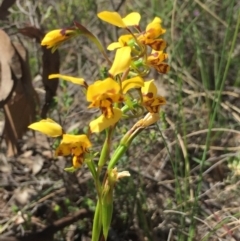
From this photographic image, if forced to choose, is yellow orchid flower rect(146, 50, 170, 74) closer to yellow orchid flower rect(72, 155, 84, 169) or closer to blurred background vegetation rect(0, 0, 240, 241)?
yellow orchid flower rect(72, 155, 84, 169)

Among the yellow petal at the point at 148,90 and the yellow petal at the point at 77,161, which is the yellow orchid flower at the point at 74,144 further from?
the yellow petal at the point at 148,90

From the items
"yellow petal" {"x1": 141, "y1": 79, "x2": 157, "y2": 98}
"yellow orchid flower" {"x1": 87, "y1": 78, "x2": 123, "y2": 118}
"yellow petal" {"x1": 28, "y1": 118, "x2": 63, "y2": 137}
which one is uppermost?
"yellow orchid flower" {"x1": 87, "y1": 78, "x2": 123, "y2": 118}

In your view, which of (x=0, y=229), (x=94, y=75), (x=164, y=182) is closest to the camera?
(x=0, y=229)

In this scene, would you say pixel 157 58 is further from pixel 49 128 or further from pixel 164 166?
pixel 164 166

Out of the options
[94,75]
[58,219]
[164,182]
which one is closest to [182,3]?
[94,75]

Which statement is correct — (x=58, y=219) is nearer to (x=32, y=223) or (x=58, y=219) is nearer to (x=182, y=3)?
(x=32, y=223)

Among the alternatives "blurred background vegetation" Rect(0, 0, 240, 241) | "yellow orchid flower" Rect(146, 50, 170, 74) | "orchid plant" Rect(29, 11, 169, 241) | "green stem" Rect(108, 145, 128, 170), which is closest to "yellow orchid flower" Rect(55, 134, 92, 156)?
"orchid plant" Rect(29, 11, 169, 241)
